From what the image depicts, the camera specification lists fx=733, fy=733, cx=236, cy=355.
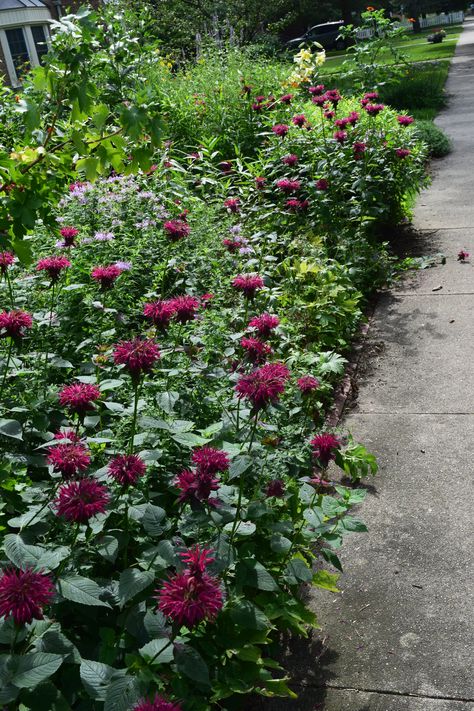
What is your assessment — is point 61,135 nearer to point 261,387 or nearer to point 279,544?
point 261,387

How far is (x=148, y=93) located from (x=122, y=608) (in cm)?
177

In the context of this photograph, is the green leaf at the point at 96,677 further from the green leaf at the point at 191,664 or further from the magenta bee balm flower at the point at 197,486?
the magenta bee balm flower at the point at 197,486

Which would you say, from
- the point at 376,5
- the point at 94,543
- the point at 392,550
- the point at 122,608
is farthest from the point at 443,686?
the point at 376,5

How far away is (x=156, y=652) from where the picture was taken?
202cm

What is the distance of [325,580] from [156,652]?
3.30ft

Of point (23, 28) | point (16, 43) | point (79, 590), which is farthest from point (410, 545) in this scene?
Answer: point (16, 43)

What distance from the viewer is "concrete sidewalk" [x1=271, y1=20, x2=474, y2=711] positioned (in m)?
2.60

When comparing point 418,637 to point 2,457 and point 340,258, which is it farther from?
point 340,258

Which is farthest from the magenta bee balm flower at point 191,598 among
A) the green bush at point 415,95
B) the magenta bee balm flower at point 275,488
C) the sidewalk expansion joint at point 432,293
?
the green bush at point 415,95

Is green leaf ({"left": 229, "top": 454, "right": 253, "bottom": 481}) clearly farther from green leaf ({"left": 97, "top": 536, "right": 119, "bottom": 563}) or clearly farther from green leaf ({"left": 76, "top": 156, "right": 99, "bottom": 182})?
green leaf ({"left": 76, "top": 156, "right": 99, "bottom": 182})

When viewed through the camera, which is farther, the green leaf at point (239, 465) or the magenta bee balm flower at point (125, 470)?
the green leaf at point (239, 465)

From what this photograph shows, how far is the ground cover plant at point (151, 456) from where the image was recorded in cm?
201

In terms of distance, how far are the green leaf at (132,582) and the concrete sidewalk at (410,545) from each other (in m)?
0.78

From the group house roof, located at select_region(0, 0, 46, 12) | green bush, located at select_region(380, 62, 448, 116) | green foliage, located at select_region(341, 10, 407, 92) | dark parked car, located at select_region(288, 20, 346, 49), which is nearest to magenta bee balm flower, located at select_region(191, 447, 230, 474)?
green foliage, located at select_region(341, 10, 407, 92)
